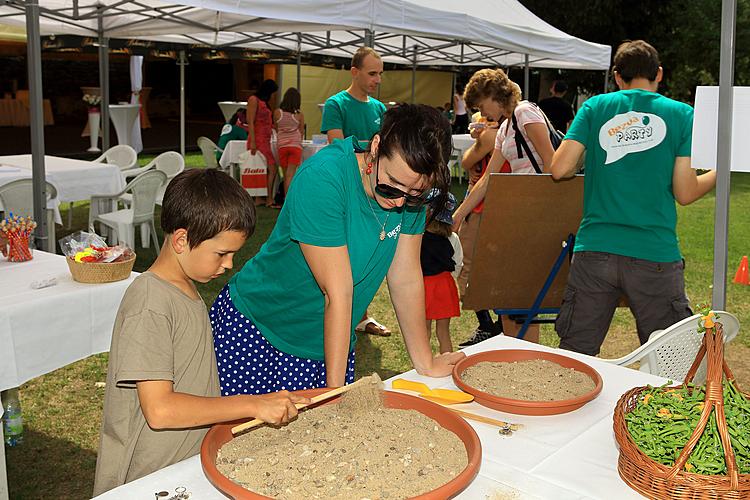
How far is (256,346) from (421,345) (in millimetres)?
436

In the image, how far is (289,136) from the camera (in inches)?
358

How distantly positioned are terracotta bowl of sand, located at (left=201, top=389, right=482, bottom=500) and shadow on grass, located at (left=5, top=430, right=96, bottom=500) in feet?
5.49

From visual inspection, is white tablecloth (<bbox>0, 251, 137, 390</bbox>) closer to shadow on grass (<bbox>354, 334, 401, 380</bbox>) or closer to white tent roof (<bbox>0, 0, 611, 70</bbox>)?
shadow on grass (<bbox>354, 334, 401, 380</bbox>)

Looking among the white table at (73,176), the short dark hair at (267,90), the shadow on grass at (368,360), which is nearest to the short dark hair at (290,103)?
the short dark hair at (267,90)

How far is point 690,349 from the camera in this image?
2.56m

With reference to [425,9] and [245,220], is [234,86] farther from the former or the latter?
[245,220]

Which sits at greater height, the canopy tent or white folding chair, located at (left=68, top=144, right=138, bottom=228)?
the canopy tent

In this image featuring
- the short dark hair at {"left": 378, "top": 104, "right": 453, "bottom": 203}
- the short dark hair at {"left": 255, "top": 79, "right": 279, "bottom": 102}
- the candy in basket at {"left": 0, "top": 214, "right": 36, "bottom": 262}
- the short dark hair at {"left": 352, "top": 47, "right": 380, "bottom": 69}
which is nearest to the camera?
the short dark hair at {"left": 378, "top": 104, "right": 453, "bottom": 203}

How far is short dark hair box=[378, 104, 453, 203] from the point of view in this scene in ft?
5.16

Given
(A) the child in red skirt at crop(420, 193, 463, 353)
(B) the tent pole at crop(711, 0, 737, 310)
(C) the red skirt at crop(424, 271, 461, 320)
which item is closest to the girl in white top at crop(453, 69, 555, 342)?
(A) the child in red skirt at crop(420, 193, 463, 353)

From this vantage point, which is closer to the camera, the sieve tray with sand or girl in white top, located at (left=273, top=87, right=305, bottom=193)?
the sieve tray with sand

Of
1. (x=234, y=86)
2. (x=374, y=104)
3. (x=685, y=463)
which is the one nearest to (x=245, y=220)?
(x=685, y=463)

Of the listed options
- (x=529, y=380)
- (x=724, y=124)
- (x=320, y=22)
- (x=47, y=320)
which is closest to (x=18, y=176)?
(x=320, y=22)

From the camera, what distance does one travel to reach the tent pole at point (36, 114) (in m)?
4.14
